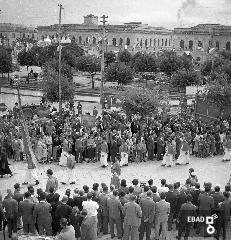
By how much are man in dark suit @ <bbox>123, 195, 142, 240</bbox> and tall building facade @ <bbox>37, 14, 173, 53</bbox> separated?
254 ft

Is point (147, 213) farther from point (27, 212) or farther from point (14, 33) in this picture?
point (14, 33)

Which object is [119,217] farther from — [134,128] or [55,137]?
[134,128]

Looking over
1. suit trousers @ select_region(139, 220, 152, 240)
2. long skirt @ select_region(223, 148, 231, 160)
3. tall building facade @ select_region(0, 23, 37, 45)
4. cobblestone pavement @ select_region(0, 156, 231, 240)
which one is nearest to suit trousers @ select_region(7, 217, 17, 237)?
suit trousers @ select_region(139, 220, 152, 240)

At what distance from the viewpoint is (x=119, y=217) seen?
11625 millimetres

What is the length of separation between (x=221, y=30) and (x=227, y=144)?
67.0 m

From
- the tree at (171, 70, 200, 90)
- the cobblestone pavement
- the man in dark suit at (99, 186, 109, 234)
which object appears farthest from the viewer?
the tree at (171, 70, 200, 90)

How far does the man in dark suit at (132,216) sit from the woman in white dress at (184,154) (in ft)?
29.6

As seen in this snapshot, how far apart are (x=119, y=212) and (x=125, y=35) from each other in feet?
273

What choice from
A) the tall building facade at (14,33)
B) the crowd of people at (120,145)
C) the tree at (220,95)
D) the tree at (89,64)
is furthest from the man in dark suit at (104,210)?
the tall building facade at (14,33)

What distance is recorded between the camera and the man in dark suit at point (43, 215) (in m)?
11.2

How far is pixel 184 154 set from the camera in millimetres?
19828

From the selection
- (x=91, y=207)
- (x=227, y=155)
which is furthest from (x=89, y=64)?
(x=91, y=207)

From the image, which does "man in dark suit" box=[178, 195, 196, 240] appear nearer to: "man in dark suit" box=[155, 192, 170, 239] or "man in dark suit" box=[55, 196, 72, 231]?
"man in dark suit" box=[155, 192, 170, 239]

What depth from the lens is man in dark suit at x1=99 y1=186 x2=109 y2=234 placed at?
1180 cm
